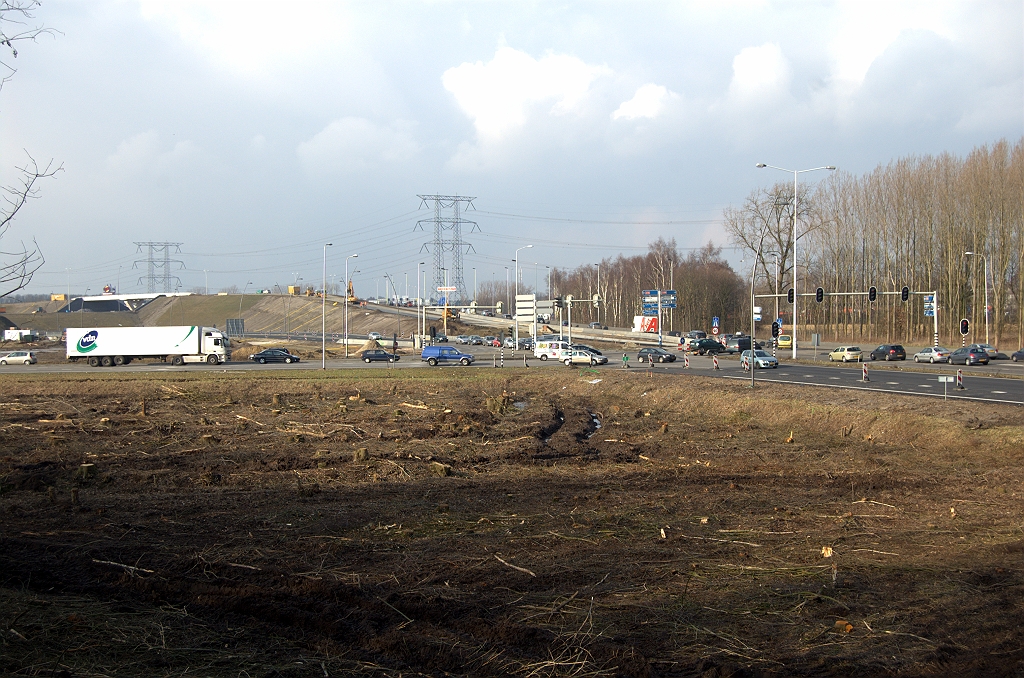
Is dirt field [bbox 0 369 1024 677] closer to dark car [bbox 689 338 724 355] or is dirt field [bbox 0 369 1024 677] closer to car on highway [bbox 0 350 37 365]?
car on highway [bbox 0 350 37 365]

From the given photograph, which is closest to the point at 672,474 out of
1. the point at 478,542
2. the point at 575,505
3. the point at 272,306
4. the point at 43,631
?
the point at 575,505

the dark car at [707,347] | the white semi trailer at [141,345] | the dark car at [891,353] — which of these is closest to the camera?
the dark car at [891,353]

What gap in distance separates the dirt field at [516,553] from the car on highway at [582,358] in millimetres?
37150

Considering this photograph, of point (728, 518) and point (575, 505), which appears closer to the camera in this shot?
point (728, 518)

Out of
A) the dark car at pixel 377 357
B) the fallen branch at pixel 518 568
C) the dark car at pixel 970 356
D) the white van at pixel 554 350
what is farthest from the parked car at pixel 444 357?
the fallen branch at pixel 518 568

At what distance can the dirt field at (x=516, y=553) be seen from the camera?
7.19 metres

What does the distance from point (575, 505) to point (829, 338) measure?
9762 centimetres

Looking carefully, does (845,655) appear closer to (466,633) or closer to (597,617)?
(597,617)

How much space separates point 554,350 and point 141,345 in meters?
36.9

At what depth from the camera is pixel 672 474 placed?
686 inches

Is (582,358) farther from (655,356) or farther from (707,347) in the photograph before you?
(707,347)

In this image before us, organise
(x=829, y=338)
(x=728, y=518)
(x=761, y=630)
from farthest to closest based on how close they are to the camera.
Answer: (x=829, y=338) → (x=728, y=518) → (x=761, y=630)

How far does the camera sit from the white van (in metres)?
64.5

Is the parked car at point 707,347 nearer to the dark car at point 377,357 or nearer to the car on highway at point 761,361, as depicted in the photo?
the car on highway at point 761,361
